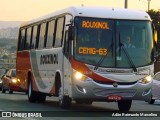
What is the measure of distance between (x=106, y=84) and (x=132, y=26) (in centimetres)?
215

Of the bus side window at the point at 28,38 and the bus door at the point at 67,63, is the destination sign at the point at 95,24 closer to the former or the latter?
the bus door at the point at 67,63

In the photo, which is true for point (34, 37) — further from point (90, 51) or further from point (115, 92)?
point (115, 92)

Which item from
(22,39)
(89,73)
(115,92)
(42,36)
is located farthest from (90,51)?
(22,39)

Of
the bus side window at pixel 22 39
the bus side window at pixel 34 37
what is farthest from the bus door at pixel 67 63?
the bus side window at pixel 22 39

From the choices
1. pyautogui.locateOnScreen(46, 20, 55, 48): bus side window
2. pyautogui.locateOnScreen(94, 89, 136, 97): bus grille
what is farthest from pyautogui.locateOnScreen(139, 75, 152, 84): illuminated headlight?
pyautogui.locateOnScreen(46, 20, 55, 48): bus side window

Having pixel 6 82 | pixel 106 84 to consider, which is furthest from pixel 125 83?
pixel 6 82

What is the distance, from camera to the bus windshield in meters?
18.9

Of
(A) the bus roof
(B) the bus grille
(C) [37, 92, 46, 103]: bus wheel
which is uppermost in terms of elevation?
(A) the bus roof

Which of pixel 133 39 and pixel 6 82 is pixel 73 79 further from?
pixel 6 82

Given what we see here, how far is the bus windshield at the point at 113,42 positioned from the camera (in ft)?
62.0

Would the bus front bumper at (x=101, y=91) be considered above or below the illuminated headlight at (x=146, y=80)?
below

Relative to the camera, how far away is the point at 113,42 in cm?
1911

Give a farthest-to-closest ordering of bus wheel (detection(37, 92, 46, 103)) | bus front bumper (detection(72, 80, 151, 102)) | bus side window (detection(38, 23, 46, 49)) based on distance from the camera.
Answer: bus wheel (detection(37, 92, 46, 103)) < bus side window (detection(38, 23, 46, 49)) < bus front bumper (detection(72, 80, 151, 102))

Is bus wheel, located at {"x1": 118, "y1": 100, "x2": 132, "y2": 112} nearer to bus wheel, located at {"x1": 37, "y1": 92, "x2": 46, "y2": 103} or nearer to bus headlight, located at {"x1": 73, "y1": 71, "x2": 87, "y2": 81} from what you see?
bus headlight, located at {"x1": 73, "y1": 71, "x2": 87, "y2": 81}
